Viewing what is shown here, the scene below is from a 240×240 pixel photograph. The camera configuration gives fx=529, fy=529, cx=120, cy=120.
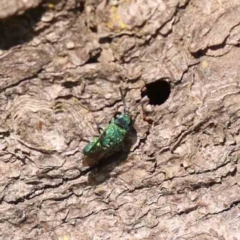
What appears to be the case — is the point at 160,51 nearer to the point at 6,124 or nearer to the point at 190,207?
the point at 6,124

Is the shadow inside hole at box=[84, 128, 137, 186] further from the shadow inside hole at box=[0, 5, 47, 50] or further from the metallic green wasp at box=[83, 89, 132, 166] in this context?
the shadow inside hole at box=[0, 5, 47, 50]

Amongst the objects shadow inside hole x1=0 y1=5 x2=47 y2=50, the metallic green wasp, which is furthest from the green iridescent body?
shadow inside hole x1=0 y1=5 x2=47 y2=50

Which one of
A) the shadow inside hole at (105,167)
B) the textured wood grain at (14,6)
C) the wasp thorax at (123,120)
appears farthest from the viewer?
the shadow inside hole at (105,167)

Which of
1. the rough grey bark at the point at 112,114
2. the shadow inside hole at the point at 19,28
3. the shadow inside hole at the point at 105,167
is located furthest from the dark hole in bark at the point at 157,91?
the shadow inside hole at the point at 19,28

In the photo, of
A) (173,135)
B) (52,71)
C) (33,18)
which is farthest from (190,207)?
(33,18)

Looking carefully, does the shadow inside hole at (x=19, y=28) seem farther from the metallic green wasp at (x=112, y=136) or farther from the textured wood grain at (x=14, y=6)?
the metallic green wasp at (x=112, y=136)

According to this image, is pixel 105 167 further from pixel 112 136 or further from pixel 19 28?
pixel 19 28
